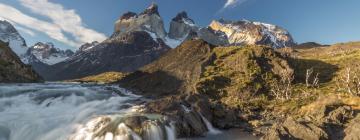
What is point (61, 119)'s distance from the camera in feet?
222

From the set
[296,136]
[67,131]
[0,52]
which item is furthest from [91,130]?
[0,52]

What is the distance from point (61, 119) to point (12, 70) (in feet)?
347

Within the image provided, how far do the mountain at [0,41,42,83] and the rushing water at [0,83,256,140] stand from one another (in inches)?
2331

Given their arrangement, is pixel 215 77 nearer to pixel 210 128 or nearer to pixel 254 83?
pixel 254 83

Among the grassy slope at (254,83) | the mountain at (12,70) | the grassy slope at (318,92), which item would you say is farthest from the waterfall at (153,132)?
the mountain at (12,70)

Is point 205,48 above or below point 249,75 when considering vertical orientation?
above

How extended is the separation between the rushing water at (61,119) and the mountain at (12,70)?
194 feet

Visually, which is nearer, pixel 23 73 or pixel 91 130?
pixel 91 130

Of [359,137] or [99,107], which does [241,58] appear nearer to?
[99,107]

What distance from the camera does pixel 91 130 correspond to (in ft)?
192

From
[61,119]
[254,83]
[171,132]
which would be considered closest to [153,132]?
[171,132]

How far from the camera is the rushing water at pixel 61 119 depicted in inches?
2249

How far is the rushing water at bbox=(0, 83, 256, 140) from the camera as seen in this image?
187 ft

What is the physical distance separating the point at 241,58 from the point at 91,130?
115216 millimetres
